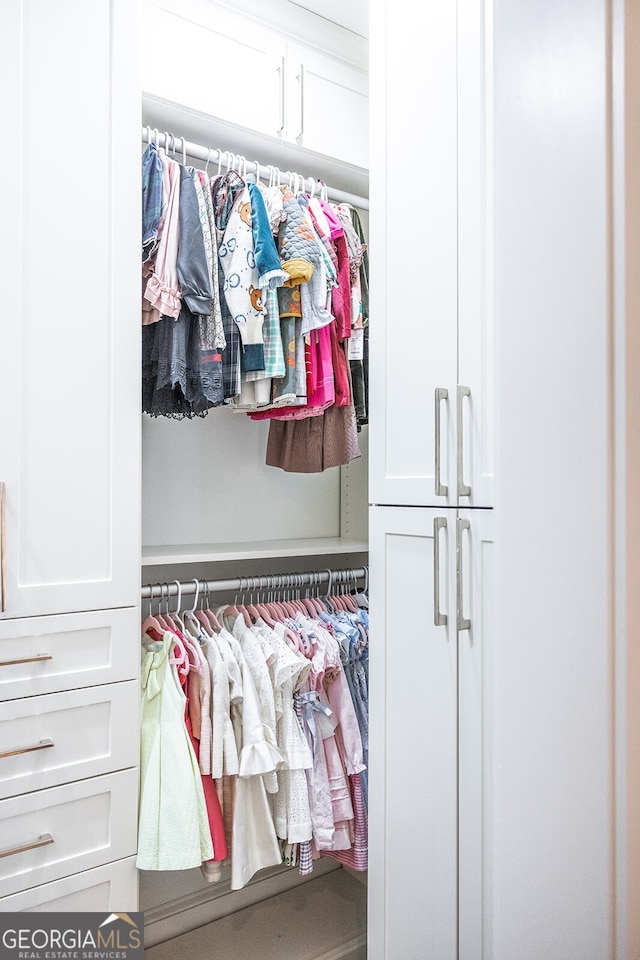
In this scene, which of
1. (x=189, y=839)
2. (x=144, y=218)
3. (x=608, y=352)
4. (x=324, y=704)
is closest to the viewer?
(x=608, y=352)

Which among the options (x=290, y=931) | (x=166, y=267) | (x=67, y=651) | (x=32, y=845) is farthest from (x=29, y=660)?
(x=290, y=931)

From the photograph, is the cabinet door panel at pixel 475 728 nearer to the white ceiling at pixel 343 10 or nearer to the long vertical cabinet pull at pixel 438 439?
the long vertical cabinet pull at pixel 438 439

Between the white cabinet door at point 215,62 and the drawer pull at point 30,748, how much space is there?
5.04 ft

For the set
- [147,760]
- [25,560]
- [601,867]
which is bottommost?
[147,760]

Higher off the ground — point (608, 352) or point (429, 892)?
point (608, 352)

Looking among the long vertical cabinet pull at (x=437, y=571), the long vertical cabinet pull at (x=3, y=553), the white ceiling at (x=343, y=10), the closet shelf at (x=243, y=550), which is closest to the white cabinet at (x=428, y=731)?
the long vertical cabinet pull at (x=437, y=571)

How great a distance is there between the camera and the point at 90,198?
1401 millimetres

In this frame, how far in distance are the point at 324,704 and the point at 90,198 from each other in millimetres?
1372

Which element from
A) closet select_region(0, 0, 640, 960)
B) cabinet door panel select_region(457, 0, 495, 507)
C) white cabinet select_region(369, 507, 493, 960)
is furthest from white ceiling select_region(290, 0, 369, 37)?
white cabinet select_region(369, 507, 493, 960)

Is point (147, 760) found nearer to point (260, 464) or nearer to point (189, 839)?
point (189, 839)

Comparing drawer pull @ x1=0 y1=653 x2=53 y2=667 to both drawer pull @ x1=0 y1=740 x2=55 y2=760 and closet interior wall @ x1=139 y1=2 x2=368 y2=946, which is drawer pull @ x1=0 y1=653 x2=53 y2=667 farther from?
closet interior wall @ x1=139 y1=2 x2=368 y2=946

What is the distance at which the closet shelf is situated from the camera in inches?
66.4

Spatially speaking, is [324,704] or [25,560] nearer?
[25,560]

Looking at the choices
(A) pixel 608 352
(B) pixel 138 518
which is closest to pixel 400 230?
(B) pixel 138 518
